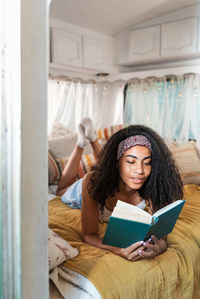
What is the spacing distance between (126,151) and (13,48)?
799 mm

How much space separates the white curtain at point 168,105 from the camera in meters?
3.16

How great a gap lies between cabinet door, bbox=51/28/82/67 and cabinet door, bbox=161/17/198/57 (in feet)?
2.82

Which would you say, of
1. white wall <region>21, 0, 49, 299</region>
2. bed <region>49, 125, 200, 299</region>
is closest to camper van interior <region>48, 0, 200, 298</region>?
bed <region>49, 125, 200, 299</region>

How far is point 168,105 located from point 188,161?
2.60 feet

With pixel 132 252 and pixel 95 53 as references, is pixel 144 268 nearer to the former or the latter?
pixel 132 252

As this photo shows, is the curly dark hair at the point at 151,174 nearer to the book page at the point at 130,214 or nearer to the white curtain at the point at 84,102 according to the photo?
the book page at the point at 130,214

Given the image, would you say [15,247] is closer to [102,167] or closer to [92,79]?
[102,167]

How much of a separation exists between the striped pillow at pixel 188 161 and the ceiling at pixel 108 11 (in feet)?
4.30

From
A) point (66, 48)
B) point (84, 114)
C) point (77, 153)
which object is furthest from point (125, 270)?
point (84, 114)

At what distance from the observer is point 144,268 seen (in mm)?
1243

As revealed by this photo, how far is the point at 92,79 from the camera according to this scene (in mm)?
3512

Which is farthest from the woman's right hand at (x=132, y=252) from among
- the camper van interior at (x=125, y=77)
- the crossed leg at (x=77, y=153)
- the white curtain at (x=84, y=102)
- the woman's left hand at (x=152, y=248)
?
the white curtain at (x=84, y=102)

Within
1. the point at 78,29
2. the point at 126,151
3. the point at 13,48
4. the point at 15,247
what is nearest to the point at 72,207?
the point at 126,151

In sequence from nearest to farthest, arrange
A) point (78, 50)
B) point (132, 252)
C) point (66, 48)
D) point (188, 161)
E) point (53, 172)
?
point (132, 252)
point (53, 172)
point (188, 161)
point (66, 48)
point (78, 50)
